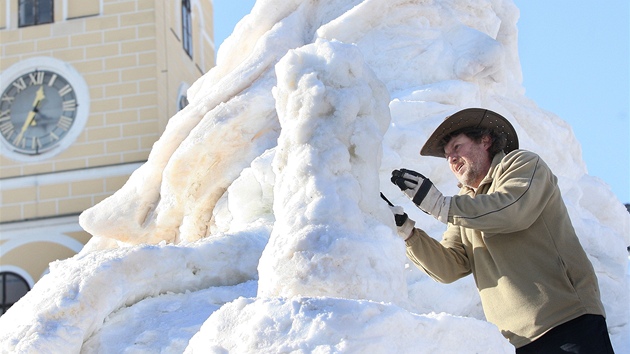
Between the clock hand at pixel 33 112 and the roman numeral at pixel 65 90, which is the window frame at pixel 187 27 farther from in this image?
the clock hand at pixel 33 112

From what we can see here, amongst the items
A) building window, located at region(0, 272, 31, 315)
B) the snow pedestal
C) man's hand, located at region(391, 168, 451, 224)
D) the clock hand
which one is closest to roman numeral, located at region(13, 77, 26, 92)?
the clock hand

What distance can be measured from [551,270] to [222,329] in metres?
1.01

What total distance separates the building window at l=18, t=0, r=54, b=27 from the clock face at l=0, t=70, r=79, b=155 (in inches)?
43.8

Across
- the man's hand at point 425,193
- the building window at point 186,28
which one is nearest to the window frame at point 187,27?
the building window at point 186,28

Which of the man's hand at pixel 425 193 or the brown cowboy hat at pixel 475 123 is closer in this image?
the man's hand at pixel 425 193

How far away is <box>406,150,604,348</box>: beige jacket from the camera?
8.39 feet

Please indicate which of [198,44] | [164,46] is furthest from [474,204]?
[198,44]

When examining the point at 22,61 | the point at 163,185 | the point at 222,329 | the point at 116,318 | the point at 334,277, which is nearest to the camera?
the point at 222,329

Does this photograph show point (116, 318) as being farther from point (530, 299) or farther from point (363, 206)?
point (530, 299)

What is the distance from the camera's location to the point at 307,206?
240 cm

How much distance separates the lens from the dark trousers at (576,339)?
2.59 meters

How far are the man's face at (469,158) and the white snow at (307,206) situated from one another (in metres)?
0.25

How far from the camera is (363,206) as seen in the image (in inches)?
99.2

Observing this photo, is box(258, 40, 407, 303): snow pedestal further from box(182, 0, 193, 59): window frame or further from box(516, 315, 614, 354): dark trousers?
box(182, 0, 193, 59): window frame
